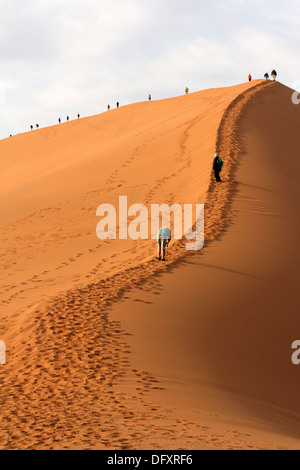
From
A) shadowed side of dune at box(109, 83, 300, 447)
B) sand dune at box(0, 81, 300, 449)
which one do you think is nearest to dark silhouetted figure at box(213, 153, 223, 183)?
sand dune at box(0, 81, 300, 449)

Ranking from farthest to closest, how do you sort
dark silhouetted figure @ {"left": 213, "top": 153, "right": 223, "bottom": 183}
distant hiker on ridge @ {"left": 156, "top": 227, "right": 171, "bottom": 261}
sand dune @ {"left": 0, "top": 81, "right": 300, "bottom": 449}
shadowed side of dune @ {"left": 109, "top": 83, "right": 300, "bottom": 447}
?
dark silhouetted figure @ {"left": 213, "top": 153, "right": 223, "bottom": 183}
distant hiker on ridge @ {"left": 156, "top": 227, "right": 171, "bottom": 261}
shadowed side of dune @ {"left": 109, "top": 83, "right": 300, "bottom": 447}
sand dune @ {"left": 0, "top": 81, "right": 300, "bottom": 449}

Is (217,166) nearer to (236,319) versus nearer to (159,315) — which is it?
(236,319)

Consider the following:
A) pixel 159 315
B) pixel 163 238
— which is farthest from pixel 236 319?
pixel 163 238

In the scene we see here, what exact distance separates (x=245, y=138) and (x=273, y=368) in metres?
17.2

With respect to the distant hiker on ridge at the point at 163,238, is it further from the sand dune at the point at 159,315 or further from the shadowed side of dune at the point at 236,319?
the shadowed side of dune at the point at 236,319

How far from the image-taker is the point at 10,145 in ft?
186

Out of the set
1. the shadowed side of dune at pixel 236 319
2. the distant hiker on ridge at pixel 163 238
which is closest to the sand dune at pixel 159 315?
the shadowed side of dune at pixel 236 319

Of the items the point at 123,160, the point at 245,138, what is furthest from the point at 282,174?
the point at 123,160

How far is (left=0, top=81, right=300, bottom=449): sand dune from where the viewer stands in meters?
6.75

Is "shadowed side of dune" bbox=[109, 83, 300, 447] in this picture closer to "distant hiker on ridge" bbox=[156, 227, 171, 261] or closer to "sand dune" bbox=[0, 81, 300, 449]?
"sand dune" bbox=[0, 81, 300, 449]

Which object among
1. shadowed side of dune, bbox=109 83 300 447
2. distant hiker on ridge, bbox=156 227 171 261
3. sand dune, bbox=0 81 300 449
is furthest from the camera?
distant hiker on ridge, bbox=156 227 171 261

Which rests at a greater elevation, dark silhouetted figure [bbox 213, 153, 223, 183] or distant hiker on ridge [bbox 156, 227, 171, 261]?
dark silhouetted figure [bbox 213, 153, 223, 183]
